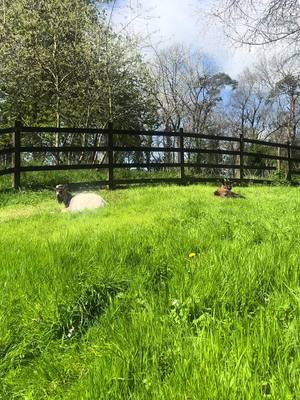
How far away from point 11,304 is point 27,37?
20870 mm

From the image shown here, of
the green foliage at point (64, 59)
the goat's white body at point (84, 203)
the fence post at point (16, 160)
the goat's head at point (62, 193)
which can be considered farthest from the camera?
the green foliage at point (64, 59)

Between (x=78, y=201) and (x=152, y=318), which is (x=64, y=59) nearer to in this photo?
(x=78, y=201)

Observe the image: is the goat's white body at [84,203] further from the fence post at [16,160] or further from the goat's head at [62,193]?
the fence post at [16,160]

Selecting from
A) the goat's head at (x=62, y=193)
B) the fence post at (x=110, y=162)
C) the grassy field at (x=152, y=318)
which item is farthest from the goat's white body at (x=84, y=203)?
the grassy field at (x=152, y=318)

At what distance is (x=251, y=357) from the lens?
80.0 inches

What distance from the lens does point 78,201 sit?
391 inches

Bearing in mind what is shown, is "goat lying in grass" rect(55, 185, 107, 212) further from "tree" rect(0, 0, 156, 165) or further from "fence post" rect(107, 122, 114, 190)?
"tree" rect(0, 0, 156, 165)

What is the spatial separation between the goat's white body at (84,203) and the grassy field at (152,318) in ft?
14.9

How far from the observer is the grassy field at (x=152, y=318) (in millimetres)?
2002

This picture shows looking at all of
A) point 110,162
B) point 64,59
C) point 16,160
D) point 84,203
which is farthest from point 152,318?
point 64,59

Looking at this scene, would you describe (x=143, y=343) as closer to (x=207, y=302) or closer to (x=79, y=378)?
(x=79, y=378)

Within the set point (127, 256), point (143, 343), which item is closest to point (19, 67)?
point (127, 256)

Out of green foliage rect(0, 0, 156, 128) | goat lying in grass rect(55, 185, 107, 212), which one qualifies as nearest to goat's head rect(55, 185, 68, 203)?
goat lying in grass rect(55, 185, 107, 212)

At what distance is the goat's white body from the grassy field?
4.56m
